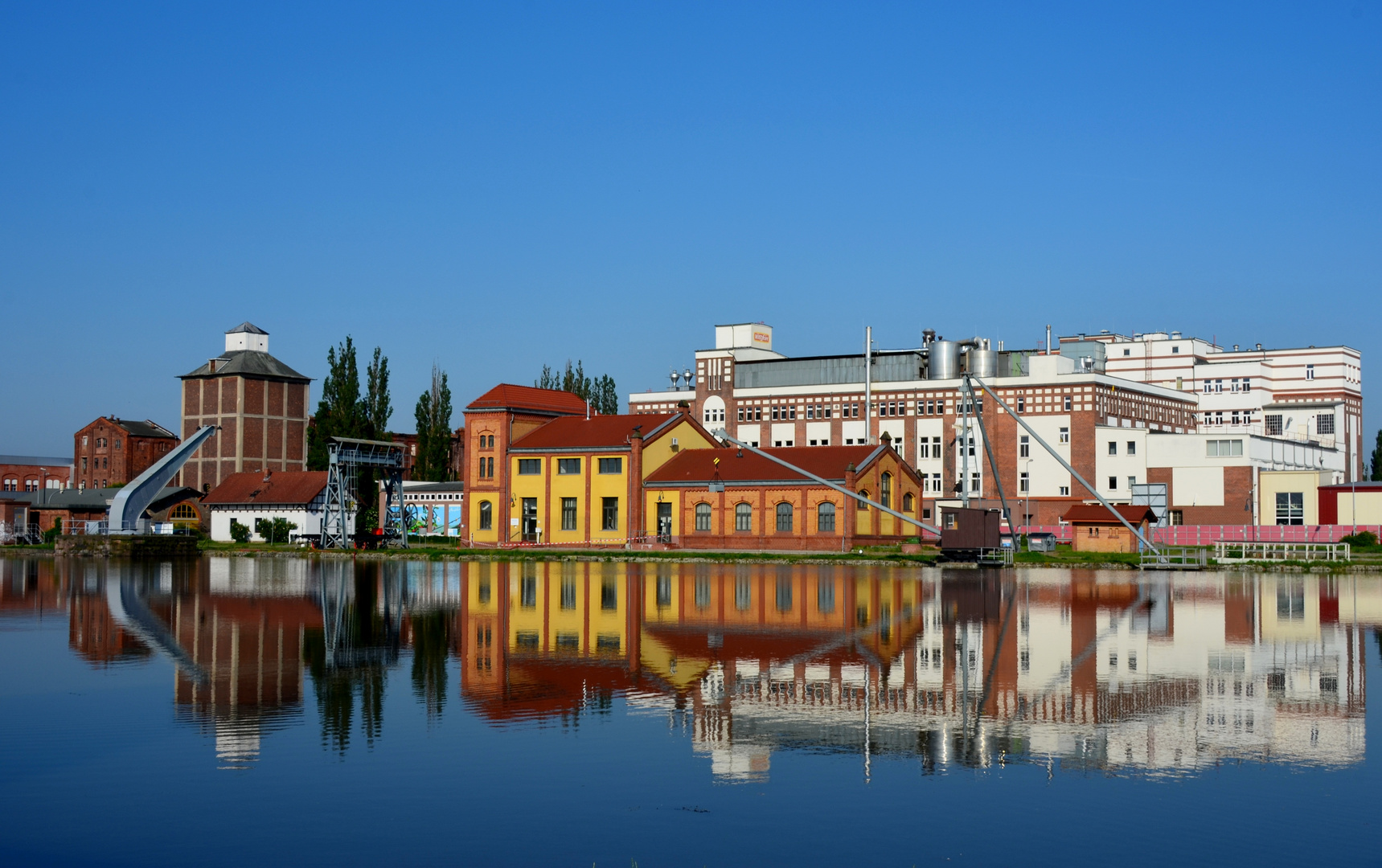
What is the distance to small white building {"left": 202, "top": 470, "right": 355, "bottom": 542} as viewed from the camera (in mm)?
89250

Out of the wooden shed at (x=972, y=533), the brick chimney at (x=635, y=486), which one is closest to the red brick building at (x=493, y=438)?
the brick chimney at (x=635, y=486)

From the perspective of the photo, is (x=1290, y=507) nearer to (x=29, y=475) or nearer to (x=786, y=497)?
(x=786, y=497)

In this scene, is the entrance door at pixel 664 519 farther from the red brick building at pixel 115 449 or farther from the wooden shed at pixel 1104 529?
the red brick building at pixel 115 449

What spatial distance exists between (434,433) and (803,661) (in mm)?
88080

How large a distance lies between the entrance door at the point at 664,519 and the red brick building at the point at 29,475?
84.7m

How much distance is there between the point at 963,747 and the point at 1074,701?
3.72 m

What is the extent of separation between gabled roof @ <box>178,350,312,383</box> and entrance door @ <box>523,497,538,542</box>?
43.2m

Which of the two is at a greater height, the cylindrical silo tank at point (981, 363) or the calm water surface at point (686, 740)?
the cylindrical silo tank at point (981, 363)

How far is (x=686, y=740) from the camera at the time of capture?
16.0 meters

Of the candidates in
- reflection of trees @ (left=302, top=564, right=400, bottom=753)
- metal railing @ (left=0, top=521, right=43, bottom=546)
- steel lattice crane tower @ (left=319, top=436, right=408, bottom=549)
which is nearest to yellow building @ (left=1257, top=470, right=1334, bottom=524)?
steel lattice crane tower @ (left=319, top=436, right=408, bottom=549)

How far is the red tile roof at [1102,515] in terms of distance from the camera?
68.6 meters

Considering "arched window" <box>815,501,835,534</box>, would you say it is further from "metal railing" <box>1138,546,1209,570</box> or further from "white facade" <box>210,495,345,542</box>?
"white facade" <box>210,495,345,542</box>

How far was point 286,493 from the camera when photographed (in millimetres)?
90625

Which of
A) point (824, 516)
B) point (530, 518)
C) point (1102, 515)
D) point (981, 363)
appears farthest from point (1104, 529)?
point (530, 518)
